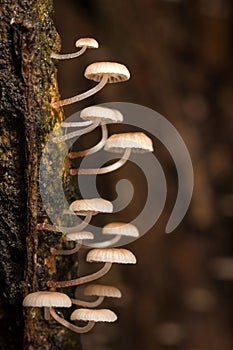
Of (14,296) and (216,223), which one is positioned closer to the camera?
(14,296)

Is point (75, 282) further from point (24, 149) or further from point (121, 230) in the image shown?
point (24, 149)

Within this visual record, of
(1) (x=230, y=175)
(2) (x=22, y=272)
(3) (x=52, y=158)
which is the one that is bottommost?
(2) (x=22, y=272)

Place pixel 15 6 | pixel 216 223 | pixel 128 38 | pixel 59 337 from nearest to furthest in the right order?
pixel 15 6, pixel 59 337, pixel 128 38, pixel 216 223

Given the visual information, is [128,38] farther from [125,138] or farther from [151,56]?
[125,138]

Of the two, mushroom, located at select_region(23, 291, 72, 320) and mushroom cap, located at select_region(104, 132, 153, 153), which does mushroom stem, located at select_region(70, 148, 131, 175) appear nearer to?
mushroom cap, located at select_region(104, 132, 153, 153)

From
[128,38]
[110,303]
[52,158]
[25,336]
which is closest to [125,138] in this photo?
[52,158]

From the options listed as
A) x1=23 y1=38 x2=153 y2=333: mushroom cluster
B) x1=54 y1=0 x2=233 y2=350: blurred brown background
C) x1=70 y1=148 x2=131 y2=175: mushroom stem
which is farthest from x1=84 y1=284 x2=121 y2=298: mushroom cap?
x1=54 y1=0 x2=233 y2=350: blurred brown background
